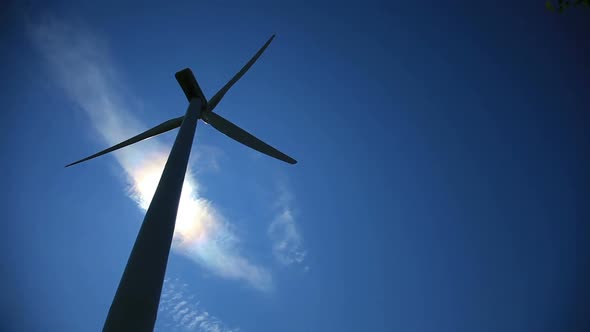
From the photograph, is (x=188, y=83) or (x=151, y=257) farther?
(x=188, y=83)

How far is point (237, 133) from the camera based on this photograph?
526 inches

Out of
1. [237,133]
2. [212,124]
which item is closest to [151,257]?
[212,124]

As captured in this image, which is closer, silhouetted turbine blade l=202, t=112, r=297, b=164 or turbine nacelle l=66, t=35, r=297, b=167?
turbine nacelle l=66, t=35, r=297, b=167

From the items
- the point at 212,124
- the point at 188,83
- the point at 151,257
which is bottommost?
the point at 151,257

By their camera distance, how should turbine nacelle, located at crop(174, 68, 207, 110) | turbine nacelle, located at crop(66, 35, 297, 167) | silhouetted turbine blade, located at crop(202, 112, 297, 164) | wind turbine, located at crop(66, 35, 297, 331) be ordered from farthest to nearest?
silhouetted turbine blade, located at crop(202, 112, 297, 164) → turbine nacelle, located at crop(66, 35, 297, 167) → turbine nacelle, located at crop(174, 68, 207, 110) → wind turbine, located at crop(66, 35, 297, 331)

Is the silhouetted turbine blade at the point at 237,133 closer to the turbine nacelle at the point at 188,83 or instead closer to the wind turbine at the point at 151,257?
the turbine nacelle at the point at 188,83

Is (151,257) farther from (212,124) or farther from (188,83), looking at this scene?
(212,124)

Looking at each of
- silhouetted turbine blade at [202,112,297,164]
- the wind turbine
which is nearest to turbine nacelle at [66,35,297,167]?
silhouetted turbine blade at [202,112,297,164]

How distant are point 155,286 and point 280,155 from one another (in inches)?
398

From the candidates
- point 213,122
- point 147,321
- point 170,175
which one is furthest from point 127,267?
point 213,122

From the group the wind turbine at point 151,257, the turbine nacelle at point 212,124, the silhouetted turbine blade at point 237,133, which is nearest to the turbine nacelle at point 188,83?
the turbine nacelle at point 212,124

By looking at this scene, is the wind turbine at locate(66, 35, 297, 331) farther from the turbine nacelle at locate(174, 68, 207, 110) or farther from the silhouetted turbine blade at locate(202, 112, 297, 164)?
the silhouetted turbine blade at locate(202, 112, 297, 164)

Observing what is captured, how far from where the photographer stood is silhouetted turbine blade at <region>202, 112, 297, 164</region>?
12.7 m

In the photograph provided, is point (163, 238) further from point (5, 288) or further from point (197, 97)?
point (5, 288)
